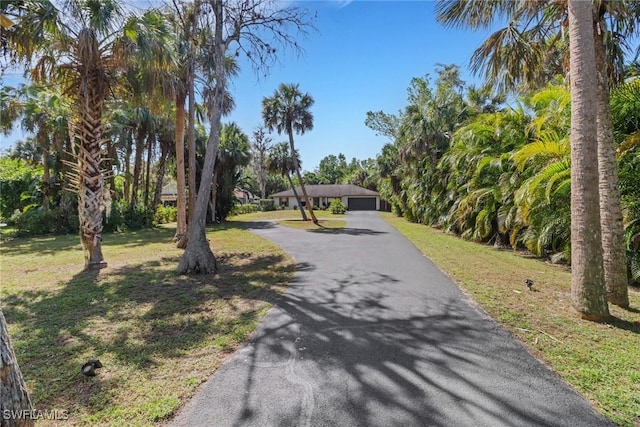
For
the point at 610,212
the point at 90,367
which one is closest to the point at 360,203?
the point at 610,212

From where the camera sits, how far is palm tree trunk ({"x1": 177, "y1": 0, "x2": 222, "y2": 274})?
814cm

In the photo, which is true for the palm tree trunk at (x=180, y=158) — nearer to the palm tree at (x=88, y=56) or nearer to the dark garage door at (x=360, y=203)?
the palm tree at (x=88, y=56)

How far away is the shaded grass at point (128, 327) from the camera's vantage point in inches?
115

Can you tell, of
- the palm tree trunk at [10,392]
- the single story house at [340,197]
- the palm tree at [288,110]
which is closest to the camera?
the palm tree trunk at [10,392]

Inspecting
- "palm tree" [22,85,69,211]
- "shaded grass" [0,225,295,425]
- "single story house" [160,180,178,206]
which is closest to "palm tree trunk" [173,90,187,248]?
"shaded grass" [0,225,295,425]

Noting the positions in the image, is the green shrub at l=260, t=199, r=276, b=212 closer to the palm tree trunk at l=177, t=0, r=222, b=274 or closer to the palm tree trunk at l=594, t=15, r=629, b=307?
the palm tree trunk at l=177, t=0, r=222, b=274

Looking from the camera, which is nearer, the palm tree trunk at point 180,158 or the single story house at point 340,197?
the palm tree trunk at point 180,158

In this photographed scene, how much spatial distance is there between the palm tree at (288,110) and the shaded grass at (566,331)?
18.0 m

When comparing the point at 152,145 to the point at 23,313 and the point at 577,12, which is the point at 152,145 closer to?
A: the point at 23,313

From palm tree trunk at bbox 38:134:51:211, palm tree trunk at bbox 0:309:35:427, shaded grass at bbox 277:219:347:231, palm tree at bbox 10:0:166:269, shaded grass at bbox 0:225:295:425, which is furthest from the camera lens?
shaded grass at bbox 277:219:347:231

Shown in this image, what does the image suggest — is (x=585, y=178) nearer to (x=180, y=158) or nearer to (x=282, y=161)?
(x=180, y=158)

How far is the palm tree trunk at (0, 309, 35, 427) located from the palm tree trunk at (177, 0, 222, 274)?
656 centimetres

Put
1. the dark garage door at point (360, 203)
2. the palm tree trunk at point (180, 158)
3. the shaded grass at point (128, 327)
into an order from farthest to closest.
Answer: the dark garage door at point (360, 203), the palm tree trunk at point (180, 158), the shaded grass at point (128, 327)

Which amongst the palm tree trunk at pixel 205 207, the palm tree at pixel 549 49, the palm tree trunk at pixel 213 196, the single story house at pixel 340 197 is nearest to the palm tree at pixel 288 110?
the palm tree trunk at pixel 213 196
